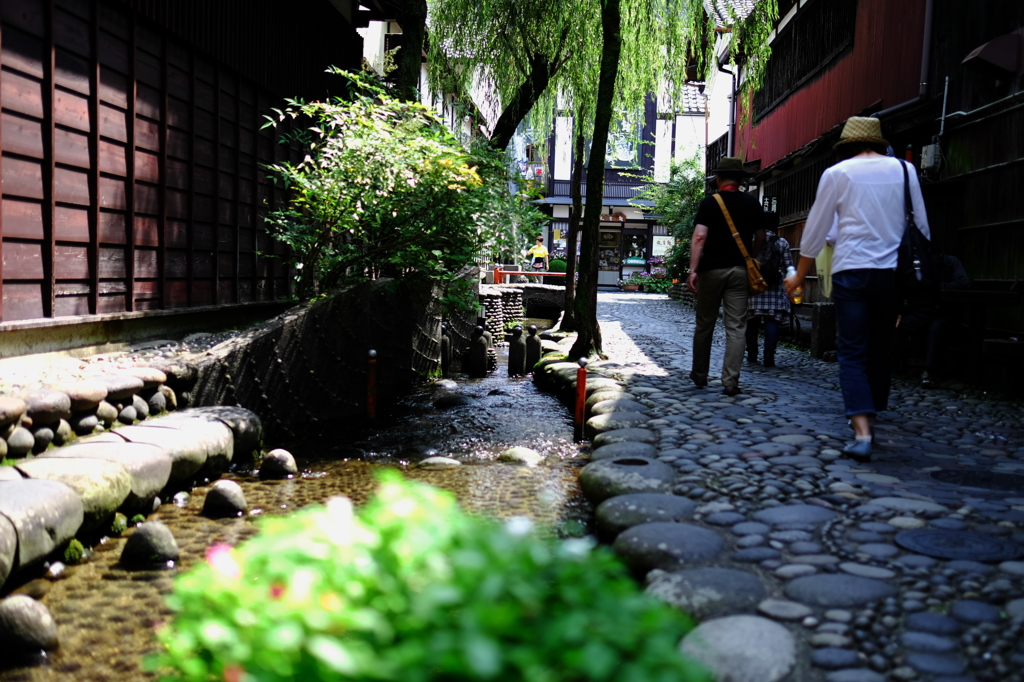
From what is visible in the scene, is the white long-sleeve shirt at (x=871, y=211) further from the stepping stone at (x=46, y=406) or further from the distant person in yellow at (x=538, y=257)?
the distant person in yellow at (x=538, y=257)

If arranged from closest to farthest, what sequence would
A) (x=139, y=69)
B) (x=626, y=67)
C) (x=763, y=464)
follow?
(x=763, y=464) → (x=139, y=69) → (x=626, y=67)

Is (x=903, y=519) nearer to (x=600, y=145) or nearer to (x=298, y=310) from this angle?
(x=298, y=310)

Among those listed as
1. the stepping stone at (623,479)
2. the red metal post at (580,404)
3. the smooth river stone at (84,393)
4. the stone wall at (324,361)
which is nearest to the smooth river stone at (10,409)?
the smooth river stone at (84,393)

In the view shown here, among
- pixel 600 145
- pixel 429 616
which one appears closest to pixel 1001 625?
pixel 429 616

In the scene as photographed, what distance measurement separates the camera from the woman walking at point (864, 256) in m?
5.34

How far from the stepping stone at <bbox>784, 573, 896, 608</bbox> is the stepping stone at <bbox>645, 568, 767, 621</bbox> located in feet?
0.45

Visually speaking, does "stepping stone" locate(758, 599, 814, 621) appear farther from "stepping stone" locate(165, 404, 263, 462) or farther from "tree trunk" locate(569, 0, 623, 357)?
"tree trunk" locate(569, 0, 623, 357)

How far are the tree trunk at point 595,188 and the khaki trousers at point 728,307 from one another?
2.27 m

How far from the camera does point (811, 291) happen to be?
1575 cm

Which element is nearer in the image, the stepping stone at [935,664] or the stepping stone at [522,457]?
the stepping stone at [935,664]

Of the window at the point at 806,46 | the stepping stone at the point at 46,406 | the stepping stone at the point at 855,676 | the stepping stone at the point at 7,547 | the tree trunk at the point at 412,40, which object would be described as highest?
the window at the point at 806,46

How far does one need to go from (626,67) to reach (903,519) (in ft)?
37.0

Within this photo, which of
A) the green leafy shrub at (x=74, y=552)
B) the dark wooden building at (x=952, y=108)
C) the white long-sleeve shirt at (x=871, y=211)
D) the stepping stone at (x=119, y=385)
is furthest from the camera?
the dark wooden building at (x=952, y=108)

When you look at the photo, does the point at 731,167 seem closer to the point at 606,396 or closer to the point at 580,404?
the point at 606,396
